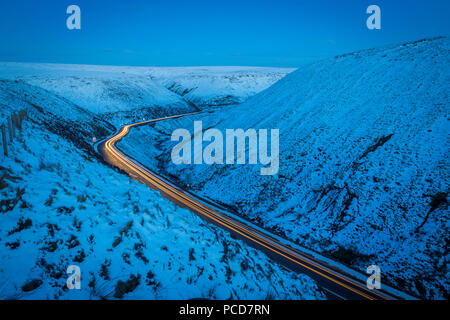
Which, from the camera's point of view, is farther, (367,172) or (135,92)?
(135,92)

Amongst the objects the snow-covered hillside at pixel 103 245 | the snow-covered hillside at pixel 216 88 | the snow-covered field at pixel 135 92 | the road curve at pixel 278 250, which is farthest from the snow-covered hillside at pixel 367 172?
the snow-covered hillside at pixel 216 88

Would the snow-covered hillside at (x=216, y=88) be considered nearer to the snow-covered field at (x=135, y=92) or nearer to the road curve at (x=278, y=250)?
the snow-covered field at (x=135, y=92)

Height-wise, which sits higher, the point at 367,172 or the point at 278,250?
the point at 367,172

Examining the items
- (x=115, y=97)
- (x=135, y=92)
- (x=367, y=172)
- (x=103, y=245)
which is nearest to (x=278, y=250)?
(x=367, y=172)

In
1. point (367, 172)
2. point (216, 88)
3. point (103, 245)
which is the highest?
point (216, 88)

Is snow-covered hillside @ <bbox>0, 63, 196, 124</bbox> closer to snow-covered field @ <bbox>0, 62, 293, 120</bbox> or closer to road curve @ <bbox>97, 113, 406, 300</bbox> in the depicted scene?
snow-covered field @ <bbox>0, 62, 293, 120</bbox>

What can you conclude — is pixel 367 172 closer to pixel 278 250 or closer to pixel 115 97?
pixel 278 250

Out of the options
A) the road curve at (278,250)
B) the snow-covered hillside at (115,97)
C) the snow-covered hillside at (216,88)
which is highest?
the snow-covered hillside at (216,88)

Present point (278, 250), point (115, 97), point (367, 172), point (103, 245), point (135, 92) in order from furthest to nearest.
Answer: point (135, 92) → point (115, 97) → point (367, 172) → point (278, 250) → point (103, 245)
